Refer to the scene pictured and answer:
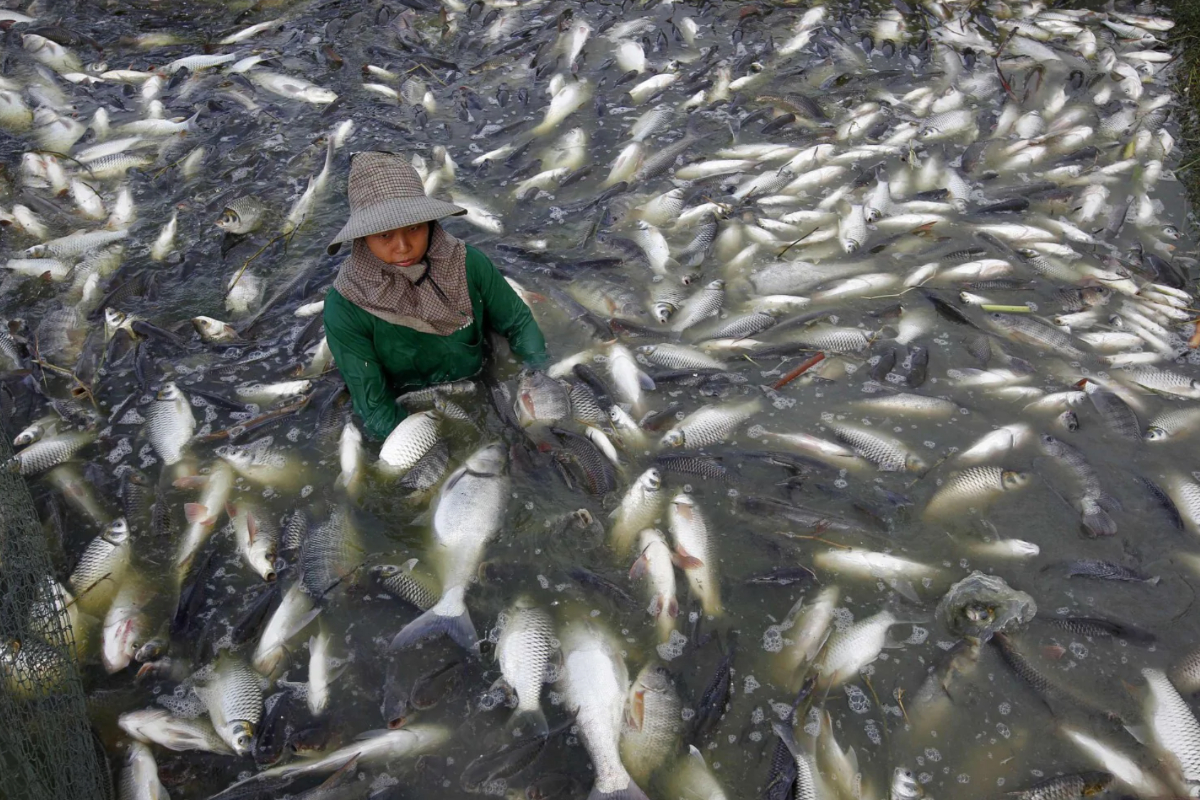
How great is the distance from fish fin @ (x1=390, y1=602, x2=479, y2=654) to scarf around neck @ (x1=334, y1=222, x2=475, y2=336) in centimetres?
146

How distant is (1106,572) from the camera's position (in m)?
3.68

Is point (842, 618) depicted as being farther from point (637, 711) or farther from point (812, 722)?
point (637, 711)

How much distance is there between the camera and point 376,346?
4215mm

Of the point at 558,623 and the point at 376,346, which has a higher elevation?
the point at 376,346

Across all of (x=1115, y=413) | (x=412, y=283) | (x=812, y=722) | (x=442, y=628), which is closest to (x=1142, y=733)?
(x=812, y=722)

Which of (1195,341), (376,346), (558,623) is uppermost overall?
(376,346)

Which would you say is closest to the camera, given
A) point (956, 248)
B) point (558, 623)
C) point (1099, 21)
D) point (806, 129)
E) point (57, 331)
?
point (558, 623)

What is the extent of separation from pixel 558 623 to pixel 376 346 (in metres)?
1.77

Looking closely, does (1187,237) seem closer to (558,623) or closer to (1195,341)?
(1195,341)

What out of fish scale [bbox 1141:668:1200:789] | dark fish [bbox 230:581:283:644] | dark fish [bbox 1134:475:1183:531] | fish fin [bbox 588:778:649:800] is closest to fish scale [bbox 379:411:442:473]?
dark fish [bbox 230:581:283:644]

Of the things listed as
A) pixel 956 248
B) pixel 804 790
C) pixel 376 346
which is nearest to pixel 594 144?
pixel 956 248

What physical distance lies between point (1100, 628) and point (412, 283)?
11.7 ft

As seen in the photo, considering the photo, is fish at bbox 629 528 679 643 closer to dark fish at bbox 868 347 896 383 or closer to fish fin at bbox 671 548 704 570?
fish fin at bbox 671 548 704 570

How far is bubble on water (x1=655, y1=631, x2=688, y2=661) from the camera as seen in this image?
11.5ft
